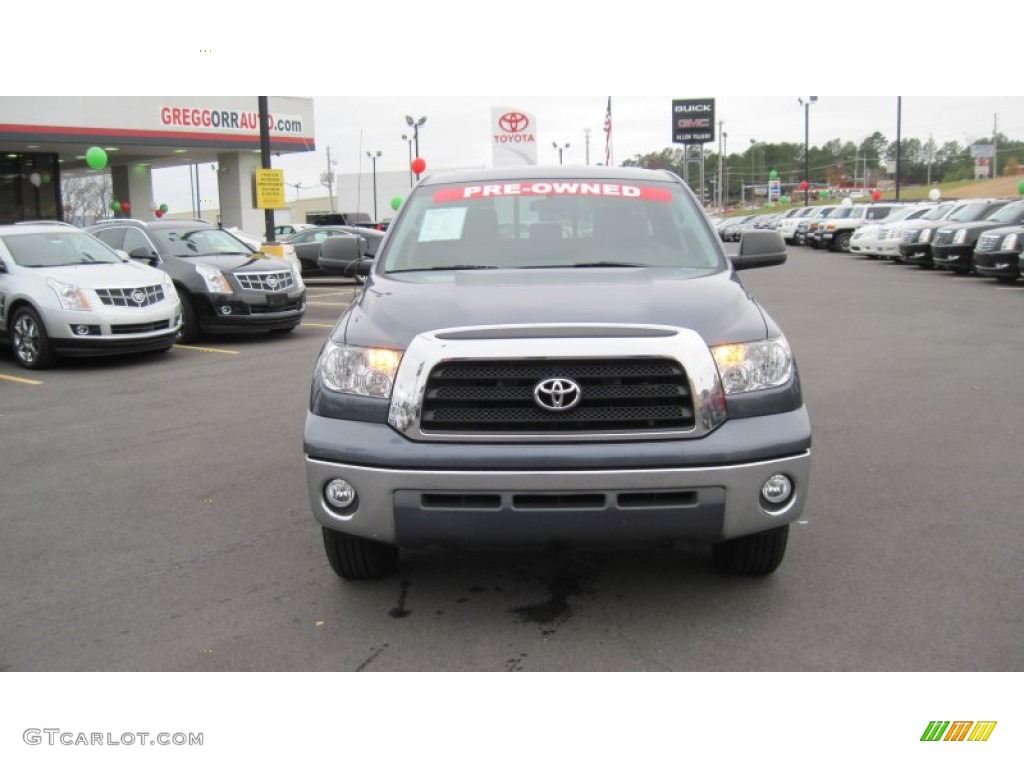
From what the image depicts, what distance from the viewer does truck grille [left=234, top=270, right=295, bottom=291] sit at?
13.2 metres

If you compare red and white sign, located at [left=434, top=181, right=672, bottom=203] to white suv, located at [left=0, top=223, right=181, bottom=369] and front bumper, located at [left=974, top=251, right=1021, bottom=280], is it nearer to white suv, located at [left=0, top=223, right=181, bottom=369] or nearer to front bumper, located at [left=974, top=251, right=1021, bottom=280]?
white suv, located at [left=0, top=223, right=181, bottom=369]

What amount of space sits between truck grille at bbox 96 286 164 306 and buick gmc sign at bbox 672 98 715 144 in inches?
1595

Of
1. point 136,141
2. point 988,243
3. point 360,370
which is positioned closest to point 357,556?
point 360,370

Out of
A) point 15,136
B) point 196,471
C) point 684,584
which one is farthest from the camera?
point 15,136

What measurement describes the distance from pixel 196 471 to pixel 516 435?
3.53 m

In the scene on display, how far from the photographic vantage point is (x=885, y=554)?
4.61m

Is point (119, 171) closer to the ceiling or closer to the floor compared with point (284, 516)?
closer to the ceiling

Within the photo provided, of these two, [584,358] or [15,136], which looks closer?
[584,358]

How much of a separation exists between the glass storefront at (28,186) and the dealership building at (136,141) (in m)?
0.03

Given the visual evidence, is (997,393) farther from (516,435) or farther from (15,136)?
(15,136)

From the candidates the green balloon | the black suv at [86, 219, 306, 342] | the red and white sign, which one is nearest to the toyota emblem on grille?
the red and white sign

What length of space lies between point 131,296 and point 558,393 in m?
9.28

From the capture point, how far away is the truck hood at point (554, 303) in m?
3.77
